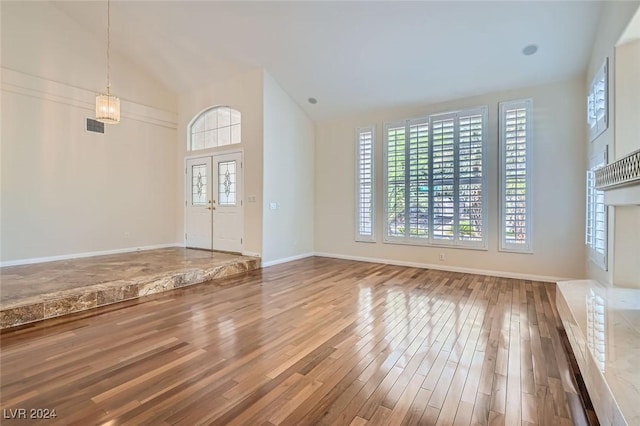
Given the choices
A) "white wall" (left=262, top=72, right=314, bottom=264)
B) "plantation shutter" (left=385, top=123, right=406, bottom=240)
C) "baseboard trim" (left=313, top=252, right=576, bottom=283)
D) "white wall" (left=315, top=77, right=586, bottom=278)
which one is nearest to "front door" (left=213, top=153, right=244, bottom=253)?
"white wall" (left=262, top=72, right=314, bottom=264)

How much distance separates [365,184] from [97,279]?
481 centimetres

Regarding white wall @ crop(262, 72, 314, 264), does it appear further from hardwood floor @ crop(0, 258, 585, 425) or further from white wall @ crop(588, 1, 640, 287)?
white wall @ crop(588, 1, 640, 287)

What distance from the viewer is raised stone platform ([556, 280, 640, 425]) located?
144 cm

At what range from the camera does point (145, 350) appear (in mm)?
2512

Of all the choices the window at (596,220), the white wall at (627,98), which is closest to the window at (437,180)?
the window at (596,220)

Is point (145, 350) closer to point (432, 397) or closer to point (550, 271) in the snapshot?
point (432, 397)

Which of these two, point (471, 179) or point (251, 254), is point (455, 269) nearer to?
point (471, 179)

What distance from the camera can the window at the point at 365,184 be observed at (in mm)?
6438

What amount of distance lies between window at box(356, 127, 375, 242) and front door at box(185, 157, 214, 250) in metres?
3.21

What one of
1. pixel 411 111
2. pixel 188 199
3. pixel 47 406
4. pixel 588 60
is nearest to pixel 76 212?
pixel 188 199

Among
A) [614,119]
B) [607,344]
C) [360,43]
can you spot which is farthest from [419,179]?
[607,344]

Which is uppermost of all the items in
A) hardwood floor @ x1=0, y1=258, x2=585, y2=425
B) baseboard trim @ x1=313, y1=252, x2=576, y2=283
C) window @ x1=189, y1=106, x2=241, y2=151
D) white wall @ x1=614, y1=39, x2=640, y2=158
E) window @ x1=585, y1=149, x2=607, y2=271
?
window @ x1=189, y1=106, x2=241, y2=151

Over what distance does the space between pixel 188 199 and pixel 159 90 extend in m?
2.53

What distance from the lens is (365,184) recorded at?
651 centimetres
